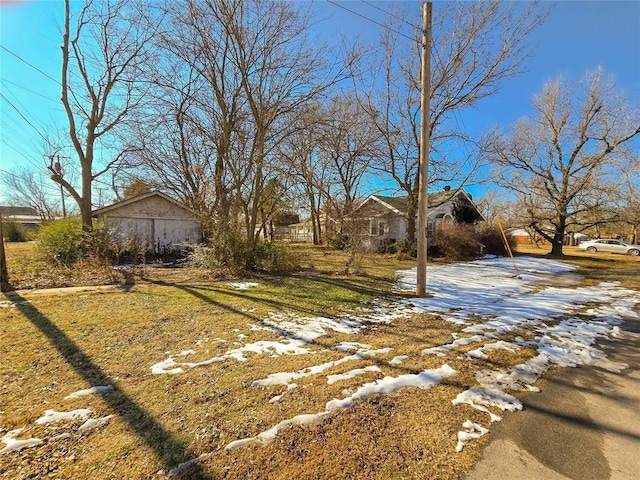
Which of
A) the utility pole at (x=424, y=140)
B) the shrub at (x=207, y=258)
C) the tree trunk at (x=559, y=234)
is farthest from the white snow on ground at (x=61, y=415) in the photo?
the tree trunk at (x=559, y=234)

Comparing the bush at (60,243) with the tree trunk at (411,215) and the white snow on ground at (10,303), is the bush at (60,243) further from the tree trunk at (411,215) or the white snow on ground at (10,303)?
the tree trunk at (411,215)

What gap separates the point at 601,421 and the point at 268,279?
24.9 ft

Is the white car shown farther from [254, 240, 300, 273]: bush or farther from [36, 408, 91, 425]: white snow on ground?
[36, 408, 91, 425]: white snow on ground

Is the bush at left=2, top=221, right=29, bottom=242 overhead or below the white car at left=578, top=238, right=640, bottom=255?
overhead

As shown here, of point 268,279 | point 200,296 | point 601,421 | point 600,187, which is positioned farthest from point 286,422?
point 600,187

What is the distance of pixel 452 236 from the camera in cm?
1822

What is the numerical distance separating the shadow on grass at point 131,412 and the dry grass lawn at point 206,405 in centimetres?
1

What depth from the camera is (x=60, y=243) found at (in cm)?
1043

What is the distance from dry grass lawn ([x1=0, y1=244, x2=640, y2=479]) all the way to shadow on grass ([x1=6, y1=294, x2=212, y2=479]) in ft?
0.03

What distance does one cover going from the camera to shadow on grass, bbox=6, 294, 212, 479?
6.56 feet

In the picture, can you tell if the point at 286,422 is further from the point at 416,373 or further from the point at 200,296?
the point at 200,296

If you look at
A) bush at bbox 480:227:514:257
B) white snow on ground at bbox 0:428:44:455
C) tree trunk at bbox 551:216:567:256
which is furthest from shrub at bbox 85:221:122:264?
tree trunk at bbox 551:216:567:256

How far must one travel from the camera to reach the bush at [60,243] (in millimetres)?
10331

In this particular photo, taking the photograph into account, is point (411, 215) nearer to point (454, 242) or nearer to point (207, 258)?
point (454, 242)
